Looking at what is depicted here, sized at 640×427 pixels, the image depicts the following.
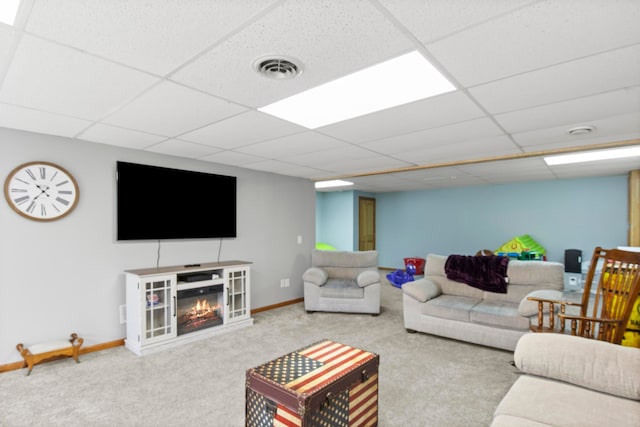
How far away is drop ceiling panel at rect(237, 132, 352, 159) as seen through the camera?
10.6 feet

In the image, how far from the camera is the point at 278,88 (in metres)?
2.05

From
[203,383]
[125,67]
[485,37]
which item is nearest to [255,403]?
[203,383]

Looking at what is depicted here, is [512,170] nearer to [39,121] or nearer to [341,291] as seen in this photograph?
[341,291]

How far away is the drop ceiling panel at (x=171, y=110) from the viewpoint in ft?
7.04

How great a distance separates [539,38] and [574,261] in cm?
639

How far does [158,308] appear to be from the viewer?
11.6 ft

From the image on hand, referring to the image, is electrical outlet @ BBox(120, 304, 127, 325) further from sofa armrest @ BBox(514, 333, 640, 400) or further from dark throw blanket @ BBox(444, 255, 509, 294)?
dark throw blanket @ BBox(444, 255, 509, 294)

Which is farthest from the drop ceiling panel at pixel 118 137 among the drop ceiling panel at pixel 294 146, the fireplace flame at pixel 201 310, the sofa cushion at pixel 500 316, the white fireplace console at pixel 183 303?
the sofa cushion at pixel 500 316

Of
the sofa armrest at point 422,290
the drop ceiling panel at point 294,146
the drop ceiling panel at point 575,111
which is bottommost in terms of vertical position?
the sofa armrest at point 422,290

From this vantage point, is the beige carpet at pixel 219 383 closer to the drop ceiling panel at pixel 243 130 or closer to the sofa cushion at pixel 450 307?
the sofa cushion at pixel 450 307

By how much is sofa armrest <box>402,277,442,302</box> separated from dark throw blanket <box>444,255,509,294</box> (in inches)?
13.7

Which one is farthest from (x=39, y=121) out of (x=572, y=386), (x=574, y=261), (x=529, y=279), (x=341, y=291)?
(x=574, y=261)

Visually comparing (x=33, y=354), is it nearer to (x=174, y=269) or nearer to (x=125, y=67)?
(x=174, y=269)

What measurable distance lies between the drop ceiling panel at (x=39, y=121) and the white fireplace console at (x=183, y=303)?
1.52 meters
